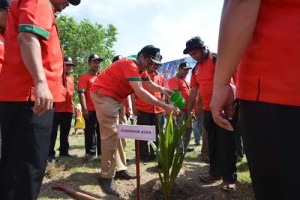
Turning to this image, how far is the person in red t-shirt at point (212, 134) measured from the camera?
3.81 metres

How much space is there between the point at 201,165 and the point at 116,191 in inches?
77.6

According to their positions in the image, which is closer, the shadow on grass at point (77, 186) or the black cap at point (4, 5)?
the black cap at point (4, 5)

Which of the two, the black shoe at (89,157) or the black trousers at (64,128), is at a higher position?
the black trousers at (64,128)

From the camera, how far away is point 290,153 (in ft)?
3.59

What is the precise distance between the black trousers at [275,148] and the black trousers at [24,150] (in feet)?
4.15

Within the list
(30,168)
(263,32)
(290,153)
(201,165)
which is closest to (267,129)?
(290,153)

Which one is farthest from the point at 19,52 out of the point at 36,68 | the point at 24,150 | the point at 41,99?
the point at 24,150

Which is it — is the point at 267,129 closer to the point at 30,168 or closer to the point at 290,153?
the point at 290,153

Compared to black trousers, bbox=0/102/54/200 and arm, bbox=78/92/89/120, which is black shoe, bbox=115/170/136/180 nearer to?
arm, bbox=78/92/89/120

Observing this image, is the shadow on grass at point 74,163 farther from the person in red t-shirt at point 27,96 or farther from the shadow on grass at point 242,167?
the person in red t-shirt at point 27,96

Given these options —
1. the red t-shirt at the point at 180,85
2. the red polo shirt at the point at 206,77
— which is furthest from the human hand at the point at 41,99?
the red t-shirt at the point at 180,85

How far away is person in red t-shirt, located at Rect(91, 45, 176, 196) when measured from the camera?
13.1 feet

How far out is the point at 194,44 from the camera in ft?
14.5

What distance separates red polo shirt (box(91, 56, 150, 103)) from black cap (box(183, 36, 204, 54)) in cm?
74
